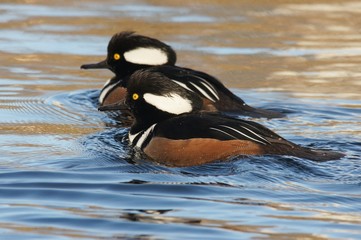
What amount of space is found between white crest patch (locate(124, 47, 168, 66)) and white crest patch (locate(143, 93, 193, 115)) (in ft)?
8.35

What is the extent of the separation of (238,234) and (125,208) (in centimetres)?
101

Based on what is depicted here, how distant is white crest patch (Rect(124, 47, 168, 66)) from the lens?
12062 millimetres

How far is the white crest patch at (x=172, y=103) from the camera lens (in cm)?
947

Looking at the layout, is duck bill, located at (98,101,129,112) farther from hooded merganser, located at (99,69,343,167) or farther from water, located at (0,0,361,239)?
hooded merganser, located at (99,69,343,167)

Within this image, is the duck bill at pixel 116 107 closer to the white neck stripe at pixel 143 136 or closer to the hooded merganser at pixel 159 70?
the white neck stripe at pixel 143 136

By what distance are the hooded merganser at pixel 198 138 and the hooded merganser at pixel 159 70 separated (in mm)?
1451

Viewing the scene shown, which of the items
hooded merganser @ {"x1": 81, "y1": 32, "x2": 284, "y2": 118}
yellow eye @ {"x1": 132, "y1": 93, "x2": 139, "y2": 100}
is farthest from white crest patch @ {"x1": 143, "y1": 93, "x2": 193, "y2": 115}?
hooded merganser @ {"x1": 81, "y1": 32, "x2": 284, "y2": 118}

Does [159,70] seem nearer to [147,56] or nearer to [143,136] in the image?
[147,56]

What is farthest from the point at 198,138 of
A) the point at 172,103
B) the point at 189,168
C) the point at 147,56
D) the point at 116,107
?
the point at 147,56

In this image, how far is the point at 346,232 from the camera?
22.2 feet

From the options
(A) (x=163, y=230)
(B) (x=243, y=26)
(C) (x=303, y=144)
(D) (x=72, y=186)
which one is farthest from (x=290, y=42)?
(A) (x=163, y=230)

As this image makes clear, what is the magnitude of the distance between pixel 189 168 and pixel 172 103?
0.96 m

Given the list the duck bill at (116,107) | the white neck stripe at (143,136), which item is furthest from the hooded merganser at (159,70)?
the white neck stripe at (143,136)

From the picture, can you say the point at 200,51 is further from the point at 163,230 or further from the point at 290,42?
the point at 163,230
